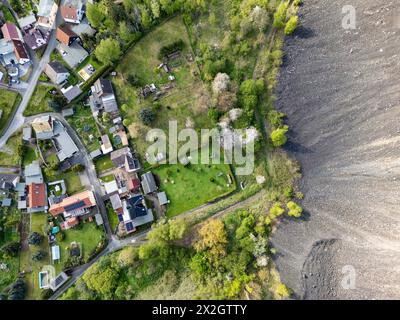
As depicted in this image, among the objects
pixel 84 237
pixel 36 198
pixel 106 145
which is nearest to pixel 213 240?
pixel 84 237

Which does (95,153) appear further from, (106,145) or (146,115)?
(146,115)

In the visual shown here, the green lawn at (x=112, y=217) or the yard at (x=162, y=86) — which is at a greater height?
the yard at (x=162, y=86)

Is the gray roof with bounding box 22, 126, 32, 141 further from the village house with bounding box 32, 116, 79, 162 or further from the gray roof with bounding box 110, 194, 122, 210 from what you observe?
the gray roof with bounding box 110, 194, 122, 210

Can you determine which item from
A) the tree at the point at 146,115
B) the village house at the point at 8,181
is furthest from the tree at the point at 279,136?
the village house at the point at 8,181

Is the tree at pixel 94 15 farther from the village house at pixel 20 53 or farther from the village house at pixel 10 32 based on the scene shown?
the village house at pixel 10 32

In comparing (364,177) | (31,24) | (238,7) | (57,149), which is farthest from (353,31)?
(31,24)

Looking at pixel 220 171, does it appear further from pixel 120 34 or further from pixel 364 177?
pixel 120 34
